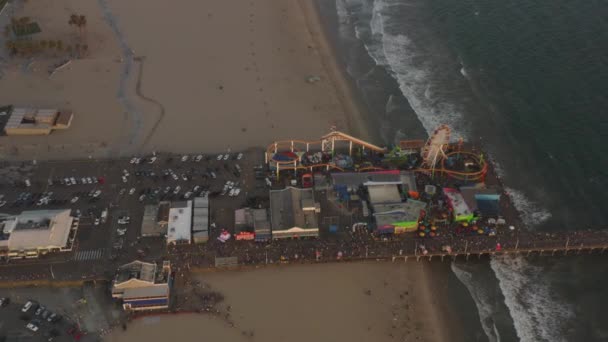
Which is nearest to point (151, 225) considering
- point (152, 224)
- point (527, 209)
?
point (152, 224)

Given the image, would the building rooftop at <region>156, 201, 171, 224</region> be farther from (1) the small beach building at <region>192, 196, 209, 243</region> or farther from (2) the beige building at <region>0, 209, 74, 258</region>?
(2) the beige building at <region>0, 209, 74, 258</region>

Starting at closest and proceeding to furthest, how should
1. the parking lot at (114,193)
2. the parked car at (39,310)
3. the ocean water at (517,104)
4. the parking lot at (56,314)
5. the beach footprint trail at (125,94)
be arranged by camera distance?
the parking lot at (56,314)
the parked car at (39,310)
the ocean water at (517,104)
the parking lot at (114,193)
the beach footprint trail at (125,94)

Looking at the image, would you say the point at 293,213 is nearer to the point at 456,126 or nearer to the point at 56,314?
the point at 56,314

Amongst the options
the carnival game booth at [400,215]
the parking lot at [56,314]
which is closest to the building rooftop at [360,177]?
the carnival game booth at [400,215]

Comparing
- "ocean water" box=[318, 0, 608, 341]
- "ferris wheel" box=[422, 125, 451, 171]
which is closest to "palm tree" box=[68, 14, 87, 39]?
"ocean water" box=[318, 0, 608, 341]

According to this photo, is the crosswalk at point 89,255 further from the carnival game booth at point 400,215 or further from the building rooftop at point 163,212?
the carnival game booth at point 400,215

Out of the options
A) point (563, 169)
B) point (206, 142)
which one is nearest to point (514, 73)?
point (563, 169)

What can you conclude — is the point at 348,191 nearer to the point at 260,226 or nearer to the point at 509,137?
the point at 260,226
